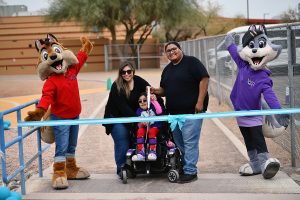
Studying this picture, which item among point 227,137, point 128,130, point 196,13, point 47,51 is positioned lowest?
point 227,137

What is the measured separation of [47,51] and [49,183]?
165 centimetres

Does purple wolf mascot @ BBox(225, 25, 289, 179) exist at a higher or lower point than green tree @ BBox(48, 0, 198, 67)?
lower

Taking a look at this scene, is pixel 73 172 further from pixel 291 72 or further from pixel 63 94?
pixel 291 72

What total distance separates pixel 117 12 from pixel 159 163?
2769cm

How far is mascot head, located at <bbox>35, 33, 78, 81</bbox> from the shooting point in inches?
230

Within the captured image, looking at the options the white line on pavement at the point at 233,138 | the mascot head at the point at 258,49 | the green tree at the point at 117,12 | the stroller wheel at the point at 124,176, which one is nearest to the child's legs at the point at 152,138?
the stroller wheel at the point at 124,176

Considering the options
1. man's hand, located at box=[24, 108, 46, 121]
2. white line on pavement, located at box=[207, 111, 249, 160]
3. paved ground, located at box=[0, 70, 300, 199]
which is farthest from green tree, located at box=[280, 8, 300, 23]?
man's hand, located at box=[24, 108, 46, 121]

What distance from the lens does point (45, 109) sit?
220 inches

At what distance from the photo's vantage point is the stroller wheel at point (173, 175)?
583 cm

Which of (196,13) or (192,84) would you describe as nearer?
(192,84)

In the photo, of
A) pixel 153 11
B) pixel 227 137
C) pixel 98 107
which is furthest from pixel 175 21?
pixel 227 137

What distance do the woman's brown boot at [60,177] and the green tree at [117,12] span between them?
26359mm

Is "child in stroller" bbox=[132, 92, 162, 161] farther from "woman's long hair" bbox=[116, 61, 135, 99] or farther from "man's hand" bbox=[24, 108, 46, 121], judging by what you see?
"man's hand" bbox=[24, 108, 46, 121]

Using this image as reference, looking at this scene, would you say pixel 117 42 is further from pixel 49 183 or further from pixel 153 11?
pixel 49 183
